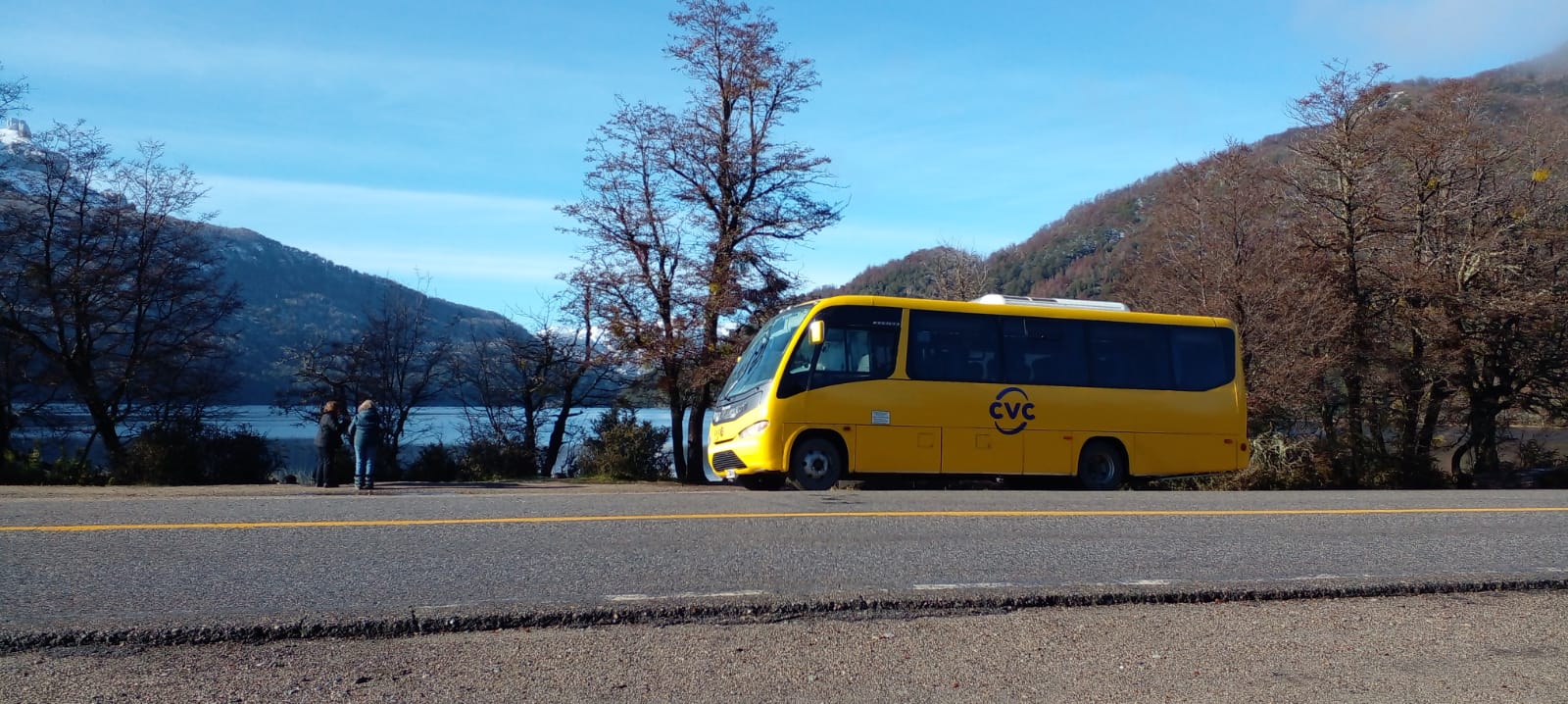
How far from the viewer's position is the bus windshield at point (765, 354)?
49.8ft

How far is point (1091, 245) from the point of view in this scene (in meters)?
77.8

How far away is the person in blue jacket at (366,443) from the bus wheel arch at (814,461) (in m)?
6.74

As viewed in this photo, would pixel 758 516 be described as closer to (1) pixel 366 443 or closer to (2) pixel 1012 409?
(2) pixel 1012 409

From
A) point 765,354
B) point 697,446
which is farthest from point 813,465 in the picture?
point 697,446

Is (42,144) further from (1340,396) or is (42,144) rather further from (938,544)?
(1340,396)

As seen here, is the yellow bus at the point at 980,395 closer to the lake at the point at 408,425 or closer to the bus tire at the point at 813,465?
the bus tire at the point at 813,465

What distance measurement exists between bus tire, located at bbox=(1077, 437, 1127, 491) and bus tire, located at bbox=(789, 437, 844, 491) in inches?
158

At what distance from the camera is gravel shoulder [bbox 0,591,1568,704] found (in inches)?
206

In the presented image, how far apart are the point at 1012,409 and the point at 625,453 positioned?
535 inches

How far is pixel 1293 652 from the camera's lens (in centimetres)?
625

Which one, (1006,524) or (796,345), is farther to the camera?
(796,345)

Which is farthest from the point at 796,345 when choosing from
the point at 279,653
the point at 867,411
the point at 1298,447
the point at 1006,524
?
the point at 1298,447

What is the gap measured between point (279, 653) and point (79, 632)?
3.38 feet

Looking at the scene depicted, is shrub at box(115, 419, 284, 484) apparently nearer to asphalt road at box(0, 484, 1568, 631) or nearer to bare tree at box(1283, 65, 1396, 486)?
asphalt road at box(0, 484, 1568, 631)
